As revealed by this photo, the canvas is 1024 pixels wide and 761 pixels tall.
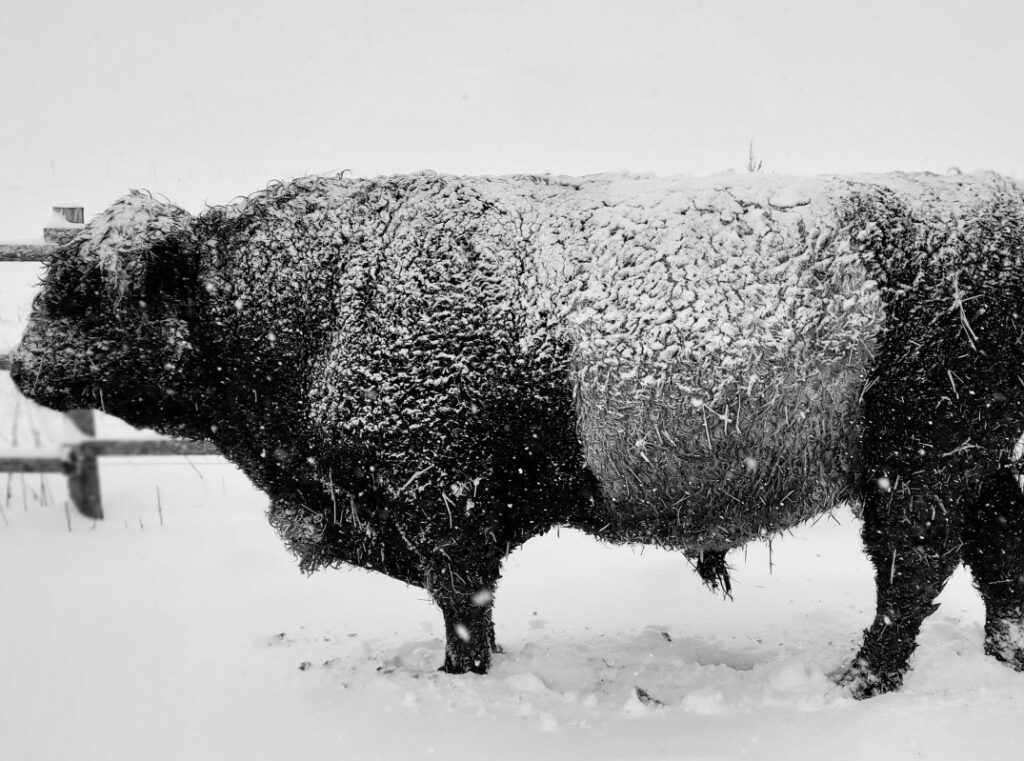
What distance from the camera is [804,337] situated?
279 cm

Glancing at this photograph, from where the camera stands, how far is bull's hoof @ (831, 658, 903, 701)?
10.0 ft

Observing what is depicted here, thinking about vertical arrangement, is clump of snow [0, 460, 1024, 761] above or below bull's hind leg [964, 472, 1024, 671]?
below

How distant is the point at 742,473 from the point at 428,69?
14.9 meters

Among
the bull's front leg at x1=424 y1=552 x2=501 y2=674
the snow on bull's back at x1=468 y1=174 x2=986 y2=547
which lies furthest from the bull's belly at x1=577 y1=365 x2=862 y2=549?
the bull's front leg at x1=424 y1=552 x2=501 y2=674

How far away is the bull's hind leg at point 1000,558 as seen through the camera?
323cm

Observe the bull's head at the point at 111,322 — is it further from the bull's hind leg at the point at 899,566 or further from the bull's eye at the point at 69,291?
the bull's hind leg at the point at 899,566

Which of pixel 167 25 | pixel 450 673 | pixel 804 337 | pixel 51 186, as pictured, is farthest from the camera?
pixel 167 25

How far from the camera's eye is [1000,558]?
3.26 metres

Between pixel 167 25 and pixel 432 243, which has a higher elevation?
pixel 167 25

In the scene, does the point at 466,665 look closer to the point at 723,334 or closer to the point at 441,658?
the point at 441,658

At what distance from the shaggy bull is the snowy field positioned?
0.30 metres

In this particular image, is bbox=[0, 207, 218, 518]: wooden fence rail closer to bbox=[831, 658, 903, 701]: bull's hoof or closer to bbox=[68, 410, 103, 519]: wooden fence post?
bbox=[68, 410, 103, 519]: wooden fence post

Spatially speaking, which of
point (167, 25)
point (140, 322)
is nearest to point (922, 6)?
point (167, 25)

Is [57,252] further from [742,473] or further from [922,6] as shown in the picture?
[922,6]
